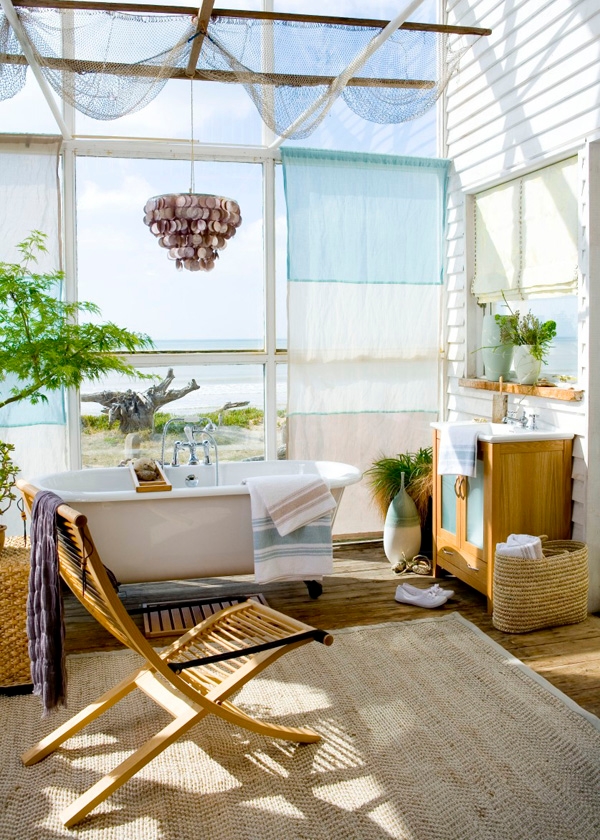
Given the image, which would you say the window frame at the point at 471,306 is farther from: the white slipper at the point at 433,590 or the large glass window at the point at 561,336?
the white slipper at the point at 433,590

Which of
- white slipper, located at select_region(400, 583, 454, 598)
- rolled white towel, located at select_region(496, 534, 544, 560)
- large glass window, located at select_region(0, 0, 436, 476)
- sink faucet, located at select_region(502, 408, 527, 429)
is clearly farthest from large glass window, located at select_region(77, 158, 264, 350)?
rolled white towel, located at select_region(496, 534, 544, 560)

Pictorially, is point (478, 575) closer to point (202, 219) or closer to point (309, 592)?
point (309, 592)

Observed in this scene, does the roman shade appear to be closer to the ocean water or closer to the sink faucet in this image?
the sink faucet

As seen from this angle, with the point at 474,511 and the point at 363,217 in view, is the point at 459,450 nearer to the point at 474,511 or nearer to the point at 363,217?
the point at 474,511

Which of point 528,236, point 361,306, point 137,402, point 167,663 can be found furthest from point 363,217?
point 167,663

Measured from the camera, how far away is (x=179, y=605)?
153 inches

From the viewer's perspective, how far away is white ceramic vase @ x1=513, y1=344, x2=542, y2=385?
432 centimetres

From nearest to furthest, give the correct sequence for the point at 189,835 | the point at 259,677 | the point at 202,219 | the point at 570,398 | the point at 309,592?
the point at 189,835
the point at 259,677
the point at 202,219
the point at 570,398
the point at 309,592

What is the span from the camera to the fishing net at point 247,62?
3115 millimetres

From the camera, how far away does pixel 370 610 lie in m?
3.96

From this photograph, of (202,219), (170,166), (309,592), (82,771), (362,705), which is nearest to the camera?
(82,771)

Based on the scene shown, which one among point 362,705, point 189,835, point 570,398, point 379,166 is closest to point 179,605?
point 362,705

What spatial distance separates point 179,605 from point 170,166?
275 centimetres

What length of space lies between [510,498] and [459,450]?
1.13ft
